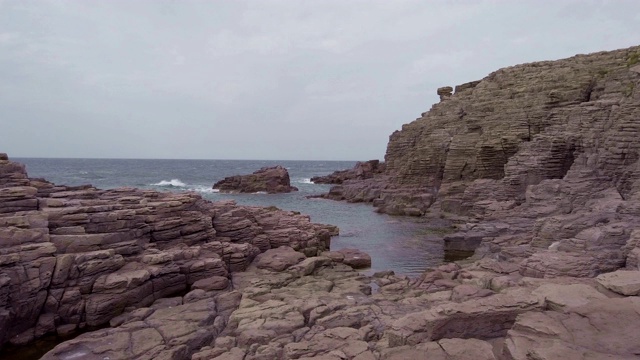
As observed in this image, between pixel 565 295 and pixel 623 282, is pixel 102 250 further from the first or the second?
pixel 623 282

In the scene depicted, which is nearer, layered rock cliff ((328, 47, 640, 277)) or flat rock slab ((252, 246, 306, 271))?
layered rock cliff ((328, 47, 640, 277))

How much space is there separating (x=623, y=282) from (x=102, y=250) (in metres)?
19.3

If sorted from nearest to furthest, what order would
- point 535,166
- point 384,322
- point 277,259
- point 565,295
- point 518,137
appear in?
point 565,295 < point 384,322 < point 277,259 < point 535,166 < point 518,137

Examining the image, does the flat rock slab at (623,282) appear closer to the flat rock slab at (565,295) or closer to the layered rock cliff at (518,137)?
the flat rock slab at (565,295)

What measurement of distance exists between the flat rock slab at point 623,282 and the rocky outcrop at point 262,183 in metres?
65.7

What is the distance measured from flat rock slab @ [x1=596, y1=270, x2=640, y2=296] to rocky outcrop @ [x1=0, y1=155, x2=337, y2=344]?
1478cm

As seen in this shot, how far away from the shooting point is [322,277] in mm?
20703

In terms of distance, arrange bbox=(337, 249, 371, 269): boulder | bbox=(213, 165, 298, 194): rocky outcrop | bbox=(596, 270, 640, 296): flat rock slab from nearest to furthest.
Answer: bbox=(596, 270, 640, 296): flat rock slab < bbox=(337, 249, 371, 269): boulder < bbox=(213, 165, 298, 194): rocky outcrop

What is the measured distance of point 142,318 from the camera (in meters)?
15.5

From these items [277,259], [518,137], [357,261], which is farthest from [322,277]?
[518,137]

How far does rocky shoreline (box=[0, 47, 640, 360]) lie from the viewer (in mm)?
10859

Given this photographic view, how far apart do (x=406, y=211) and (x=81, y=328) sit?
35.7 meters

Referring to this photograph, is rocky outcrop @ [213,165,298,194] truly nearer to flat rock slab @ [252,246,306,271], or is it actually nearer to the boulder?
the boulder

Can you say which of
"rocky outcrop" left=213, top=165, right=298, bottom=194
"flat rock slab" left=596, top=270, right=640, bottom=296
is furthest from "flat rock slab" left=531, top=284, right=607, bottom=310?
"rocky outcrop" left=213, top=165, right=298, bottom=194
